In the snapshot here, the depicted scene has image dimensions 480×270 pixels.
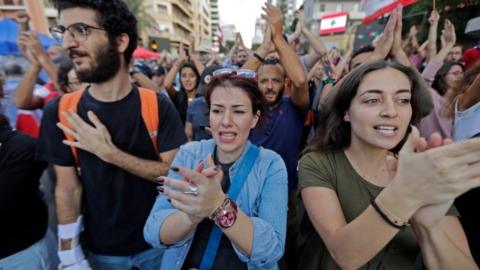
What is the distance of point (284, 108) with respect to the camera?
9.33ft

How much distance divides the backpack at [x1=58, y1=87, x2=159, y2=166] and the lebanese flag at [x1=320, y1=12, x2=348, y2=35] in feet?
136

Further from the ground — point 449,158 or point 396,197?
point 449,158

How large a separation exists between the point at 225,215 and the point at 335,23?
43.3 meters

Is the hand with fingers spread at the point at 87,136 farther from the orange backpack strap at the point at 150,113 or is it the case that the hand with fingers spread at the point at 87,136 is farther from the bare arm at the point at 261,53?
the bare arm at the point at 261,53

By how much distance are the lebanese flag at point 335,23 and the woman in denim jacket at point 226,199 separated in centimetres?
4155

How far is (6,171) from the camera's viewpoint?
161cm

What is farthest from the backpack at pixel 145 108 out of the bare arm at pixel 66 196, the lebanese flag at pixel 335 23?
the lebanese flag at pixel 335 23

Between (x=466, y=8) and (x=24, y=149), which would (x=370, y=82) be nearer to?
(x=24, y=149)

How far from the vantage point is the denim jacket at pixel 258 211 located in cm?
127

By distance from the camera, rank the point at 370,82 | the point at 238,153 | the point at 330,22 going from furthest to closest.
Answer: the point at 330,22 → the point at 238,153 → the point at 370,82

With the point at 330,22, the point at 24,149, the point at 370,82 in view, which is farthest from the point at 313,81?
the point at 330,22

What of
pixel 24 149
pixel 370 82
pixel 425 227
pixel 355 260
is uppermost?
pixel 370 82

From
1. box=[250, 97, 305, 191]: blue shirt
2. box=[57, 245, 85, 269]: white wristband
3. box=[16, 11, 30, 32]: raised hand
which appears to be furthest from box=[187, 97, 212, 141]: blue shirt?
box=[16, 11, 30, 32]: raised hand

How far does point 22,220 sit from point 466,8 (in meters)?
23.5
